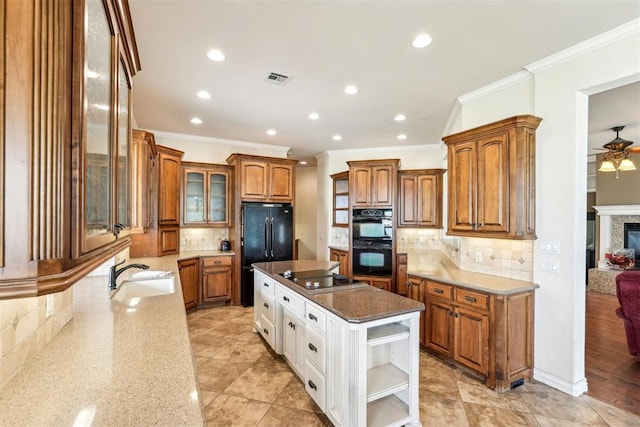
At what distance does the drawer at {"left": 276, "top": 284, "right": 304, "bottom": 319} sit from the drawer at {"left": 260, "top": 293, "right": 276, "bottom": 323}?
157 millimetres

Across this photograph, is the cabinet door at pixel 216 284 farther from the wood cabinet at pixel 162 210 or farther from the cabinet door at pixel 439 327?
the cabinet door at pixel 439 327

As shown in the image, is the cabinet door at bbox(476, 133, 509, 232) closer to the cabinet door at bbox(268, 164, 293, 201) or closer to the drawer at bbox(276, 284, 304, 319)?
the drawer at bbox(276, 284, 304, 319)

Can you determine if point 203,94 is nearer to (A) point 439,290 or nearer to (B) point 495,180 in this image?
(B) point 495,180

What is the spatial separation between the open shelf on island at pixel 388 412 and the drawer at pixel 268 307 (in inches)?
51.8

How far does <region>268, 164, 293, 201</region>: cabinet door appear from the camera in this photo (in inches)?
200

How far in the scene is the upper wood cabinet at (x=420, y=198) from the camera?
17.6 feet

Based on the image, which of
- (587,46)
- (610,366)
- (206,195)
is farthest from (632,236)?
(206,195)

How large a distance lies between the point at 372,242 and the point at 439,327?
2.24 metres

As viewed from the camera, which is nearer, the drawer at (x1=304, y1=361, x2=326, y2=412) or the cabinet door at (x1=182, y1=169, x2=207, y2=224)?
the drawer at (x1=304, y1=361, x2=326, y2=412)

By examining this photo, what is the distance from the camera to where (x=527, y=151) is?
8.67ft

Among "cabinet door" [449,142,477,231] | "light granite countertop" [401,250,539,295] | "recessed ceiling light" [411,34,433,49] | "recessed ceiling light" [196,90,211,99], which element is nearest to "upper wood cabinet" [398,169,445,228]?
"light granite countertop" [401,250,539,295]

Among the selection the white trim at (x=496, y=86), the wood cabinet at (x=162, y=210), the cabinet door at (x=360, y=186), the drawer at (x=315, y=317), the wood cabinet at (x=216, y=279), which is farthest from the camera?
the cabinet door at (x=360, y=186)

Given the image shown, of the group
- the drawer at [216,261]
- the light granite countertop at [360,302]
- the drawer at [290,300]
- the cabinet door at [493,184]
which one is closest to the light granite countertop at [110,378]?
the light granite countertop at [360,302]

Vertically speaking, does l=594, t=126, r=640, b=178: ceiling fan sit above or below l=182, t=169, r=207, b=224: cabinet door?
above
